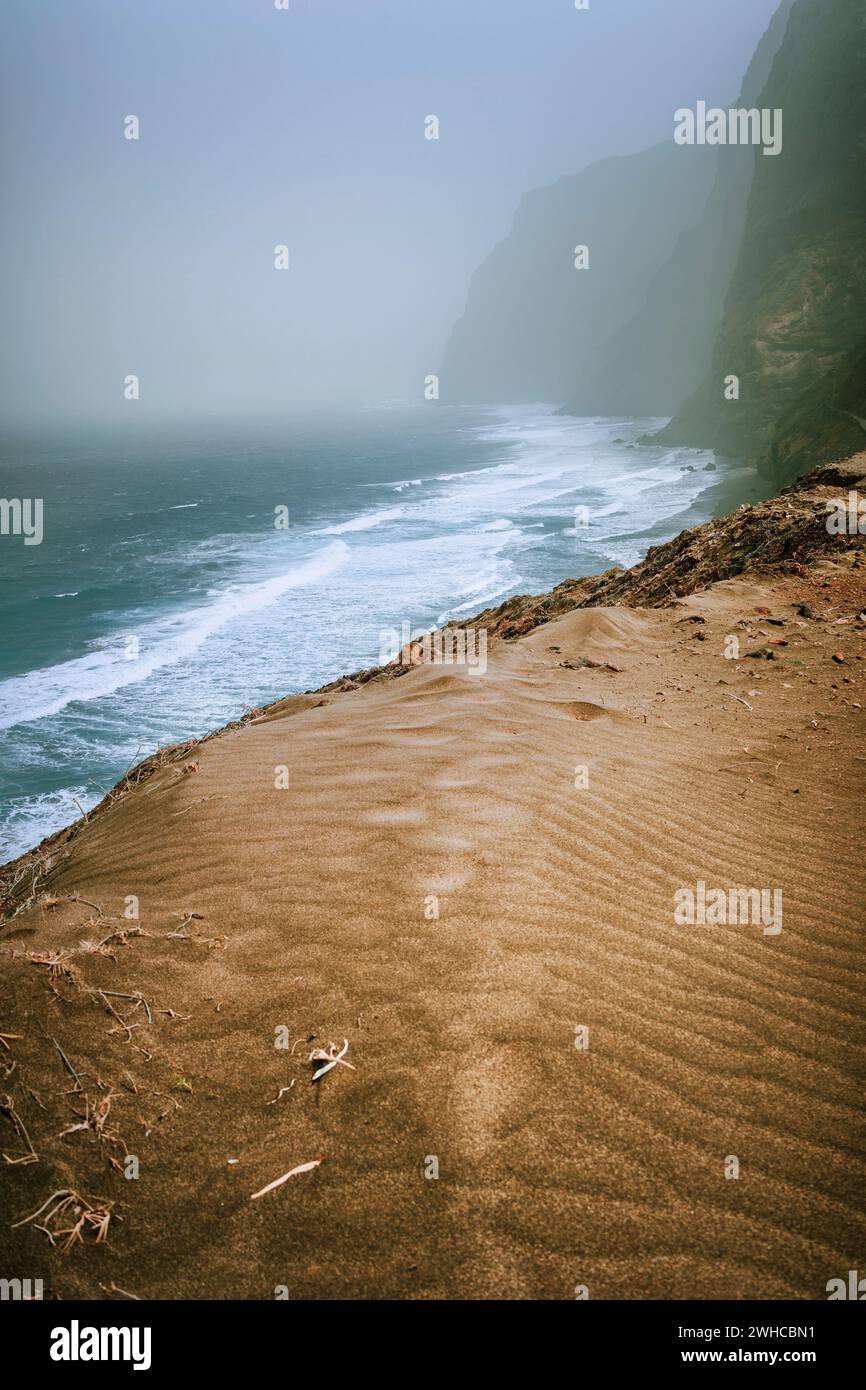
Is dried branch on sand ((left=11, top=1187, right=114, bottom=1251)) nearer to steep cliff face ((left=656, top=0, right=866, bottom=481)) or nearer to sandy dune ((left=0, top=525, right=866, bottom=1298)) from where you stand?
sandy dune ((left=0, top=525, right=866, bottom=1298))

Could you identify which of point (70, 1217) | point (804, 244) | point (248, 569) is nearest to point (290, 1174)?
point (70, 1217)

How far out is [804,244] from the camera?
49031 millimetres

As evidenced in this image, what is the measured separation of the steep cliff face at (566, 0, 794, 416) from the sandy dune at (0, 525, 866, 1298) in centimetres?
10255

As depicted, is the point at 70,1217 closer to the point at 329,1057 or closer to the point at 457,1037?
the point at 329,1057

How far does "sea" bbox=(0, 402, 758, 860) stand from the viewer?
17.6 metres

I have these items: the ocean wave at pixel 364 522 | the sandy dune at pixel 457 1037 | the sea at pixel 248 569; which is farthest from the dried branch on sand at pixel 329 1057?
the ocean wave at pixel 364 522

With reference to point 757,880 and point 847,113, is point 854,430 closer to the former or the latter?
point 757,880

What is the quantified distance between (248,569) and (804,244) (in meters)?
47.5

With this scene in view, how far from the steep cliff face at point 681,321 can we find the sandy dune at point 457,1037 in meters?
103

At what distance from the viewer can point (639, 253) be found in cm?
18462

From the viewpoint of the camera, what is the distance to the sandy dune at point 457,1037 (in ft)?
7.00

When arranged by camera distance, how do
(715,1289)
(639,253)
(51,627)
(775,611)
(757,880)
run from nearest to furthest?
(715,1289)
(757,880)
(775,611)
(51,627)
(639,253)

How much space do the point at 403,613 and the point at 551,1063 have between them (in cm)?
2126

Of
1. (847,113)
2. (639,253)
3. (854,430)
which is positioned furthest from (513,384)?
(854,430)
